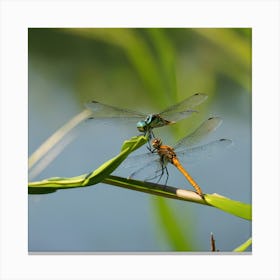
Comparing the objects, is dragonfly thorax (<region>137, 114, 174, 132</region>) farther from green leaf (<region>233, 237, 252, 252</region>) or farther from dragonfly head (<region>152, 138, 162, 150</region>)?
green leaf (<region>233, 237, 252, 252</region>)

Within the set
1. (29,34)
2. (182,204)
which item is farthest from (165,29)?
(182,204)

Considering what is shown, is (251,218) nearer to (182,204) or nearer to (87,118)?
(182,204)

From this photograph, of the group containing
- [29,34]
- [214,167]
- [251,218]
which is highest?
[29,34]

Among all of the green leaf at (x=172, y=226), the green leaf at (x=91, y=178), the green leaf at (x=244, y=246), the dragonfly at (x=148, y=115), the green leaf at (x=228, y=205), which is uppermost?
the dragonfly at (x=148, y=115)

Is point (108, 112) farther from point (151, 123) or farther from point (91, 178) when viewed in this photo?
point (91, 178)

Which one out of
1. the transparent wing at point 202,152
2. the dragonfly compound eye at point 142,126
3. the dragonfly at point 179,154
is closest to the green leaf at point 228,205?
the dragonfly at point 179,154

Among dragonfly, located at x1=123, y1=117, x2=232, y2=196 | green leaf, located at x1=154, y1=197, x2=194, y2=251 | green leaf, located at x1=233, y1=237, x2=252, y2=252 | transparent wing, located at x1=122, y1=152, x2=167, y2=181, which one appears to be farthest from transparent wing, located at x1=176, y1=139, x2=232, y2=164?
green leaf, located at x1=233, y1=237, x2=252, y2=252
